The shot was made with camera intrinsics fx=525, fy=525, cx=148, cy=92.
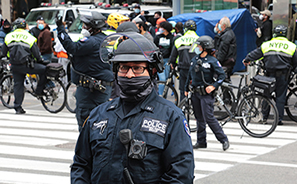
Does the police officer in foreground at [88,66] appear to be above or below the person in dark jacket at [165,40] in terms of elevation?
above

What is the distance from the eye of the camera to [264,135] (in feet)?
31.4

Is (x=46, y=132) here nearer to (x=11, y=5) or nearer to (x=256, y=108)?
(x=256, y=108)

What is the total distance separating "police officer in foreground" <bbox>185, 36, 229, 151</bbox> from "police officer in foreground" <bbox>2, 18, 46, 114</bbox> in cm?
450

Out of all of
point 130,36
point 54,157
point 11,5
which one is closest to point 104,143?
point 130,36

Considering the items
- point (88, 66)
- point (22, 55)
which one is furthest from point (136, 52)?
point (22, 55)

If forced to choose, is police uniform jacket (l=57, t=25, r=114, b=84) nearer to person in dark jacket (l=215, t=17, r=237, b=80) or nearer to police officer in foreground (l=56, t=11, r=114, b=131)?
police officer in foreground (l=56, t=11, r=114, b=131)

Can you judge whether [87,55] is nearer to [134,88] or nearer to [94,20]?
[94,20]

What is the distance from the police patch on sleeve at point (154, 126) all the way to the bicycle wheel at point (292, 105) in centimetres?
844

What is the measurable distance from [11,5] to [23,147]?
2358 cm

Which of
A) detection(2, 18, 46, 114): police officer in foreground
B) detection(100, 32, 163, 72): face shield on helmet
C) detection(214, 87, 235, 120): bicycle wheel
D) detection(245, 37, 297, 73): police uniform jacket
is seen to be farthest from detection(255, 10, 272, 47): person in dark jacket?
detection(100, 32, 163, 72): face shield on helmet

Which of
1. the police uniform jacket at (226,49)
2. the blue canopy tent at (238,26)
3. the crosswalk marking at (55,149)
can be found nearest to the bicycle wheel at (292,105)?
the crosswalk marking at (55,149)

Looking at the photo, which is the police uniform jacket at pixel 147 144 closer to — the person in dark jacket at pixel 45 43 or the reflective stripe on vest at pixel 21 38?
the reflective stripe on vest at pixel 21 38

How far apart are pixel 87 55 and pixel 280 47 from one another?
4869 millimetres

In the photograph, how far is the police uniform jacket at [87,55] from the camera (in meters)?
6.86
